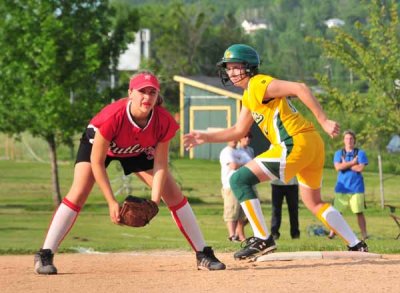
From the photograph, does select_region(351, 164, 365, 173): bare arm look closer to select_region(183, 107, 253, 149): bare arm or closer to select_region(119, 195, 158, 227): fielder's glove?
select_region(183, 107, 253, 149): bare arm

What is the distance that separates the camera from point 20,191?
3597cm

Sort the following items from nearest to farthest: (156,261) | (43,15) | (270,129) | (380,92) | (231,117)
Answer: (270,129) → (156,261) → (380,92) → (43,15) → (231,117)

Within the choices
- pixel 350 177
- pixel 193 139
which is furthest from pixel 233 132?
pixel 350 177

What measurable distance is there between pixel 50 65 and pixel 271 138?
19.2m

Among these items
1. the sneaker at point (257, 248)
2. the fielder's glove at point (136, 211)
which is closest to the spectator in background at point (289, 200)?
the sneaker at point (257, 248)

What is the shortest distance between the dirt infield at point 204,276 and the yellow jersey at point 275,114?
125cm

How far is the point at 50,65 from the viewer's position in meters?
29.7

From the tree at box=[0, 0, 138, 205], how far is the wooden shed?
2142cm

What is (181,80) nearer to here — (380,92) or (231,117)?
(231,117)

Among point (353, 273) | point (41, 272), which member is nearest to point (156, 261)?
point (41, 272)

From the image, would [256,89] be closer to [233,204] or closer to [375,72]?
[233,204]

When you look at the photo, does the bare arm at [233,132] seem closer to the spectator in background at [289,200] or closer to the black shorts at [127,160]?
the black shorts at [127,160]

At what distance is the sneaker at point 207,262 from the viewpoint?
10609 mm

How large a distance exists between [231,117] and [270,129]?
41789 mm
